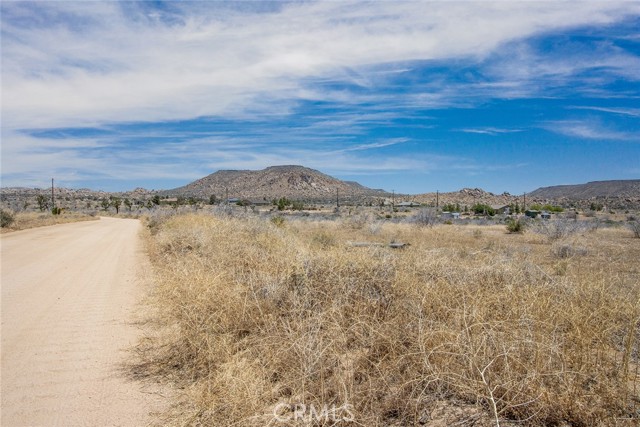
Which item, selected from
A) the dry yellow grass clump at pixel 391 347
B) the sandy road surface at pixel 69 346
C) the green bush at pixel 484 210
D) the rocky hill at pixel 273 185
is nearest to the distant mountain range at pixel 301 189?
the rocky hill at pixel 273 185

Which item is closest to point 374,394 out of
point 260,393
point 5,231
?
point 260,393

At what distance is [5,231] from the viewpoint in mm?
28406

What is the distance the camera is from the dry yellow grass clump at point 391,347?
406 centimetres

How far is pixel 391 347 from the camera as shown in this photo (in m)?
5.07

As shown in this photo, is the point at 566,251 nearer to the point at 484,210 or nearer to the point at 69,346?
the point at 69,346

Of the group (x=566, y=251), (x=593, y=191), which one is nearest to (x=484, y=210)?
(x=566, y=251)

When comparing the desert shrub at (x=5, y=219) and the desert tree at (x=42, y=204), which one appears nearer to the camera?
the desert shrub at (x=5, y=219)

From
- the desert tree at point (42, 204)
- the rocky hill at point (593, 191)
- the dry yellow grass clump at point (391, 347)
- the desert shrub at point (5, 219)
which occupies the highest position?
the rocky hill at point (593, 191)

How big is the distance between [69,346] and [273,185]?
130456 mm

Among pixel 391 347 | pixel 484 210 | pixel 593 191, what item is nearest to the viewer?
pixel 391 347

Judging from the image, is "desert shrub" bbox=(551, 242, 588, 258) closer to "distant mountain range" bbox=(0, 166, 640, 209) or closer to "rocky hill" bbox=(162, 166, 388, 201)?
"distant mountain range" bbox=(0, 166, 640, 209)

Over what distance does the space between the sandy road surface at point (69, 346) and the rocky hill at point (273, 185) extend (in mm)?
112076

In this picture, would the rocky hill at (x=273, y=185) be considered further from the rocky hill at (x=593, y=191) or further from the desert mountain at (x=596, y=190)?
the desert mountain at (x=596, y=190)

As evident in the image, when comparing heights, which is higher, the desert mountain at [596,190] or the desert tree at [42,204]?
the desert mountain at [596,190]
